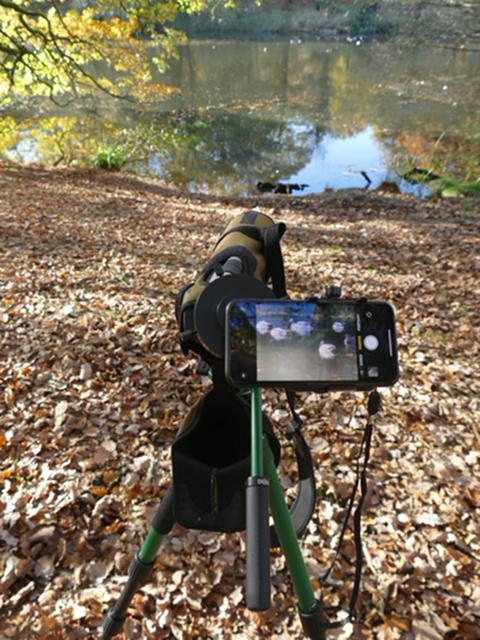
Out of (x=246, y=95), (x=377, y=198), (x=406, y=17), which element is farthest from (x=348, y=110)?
(x=406, y=17)

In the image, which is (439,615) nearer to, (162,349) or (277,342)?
(277,342)

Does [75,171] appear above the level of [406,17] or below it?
below

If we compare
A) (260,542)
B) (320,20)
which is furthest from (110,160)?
(320,20)

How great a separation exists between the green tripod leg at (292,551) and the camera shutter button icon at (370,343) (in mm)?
471

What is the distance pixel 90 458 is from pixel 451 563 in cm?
267

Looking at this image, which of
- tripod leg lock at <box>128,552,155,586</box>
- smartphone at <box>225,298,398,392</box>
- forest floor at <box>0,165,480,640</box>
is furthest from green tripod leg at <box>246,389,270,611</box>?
forest floor at <box>0,165,480,640</box>

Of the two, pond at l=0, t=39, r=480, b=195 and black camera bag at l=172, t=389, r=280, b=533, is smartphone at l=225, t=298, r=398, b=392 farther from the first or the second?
pond at l=0, t=39, r=480, b=195

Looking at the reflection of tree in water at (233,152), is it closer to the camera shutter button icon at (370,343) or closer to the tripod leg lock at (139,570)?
the tripod leg lock at (139,570)

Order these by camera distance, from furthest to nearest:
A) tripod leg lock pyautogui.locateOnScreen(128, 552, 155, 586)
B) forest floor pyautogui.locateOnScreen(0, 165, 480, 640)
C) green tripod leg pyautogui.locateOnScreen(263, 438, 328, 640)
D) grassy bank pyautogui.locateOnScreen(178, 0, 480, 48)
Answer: grassy bank pyautogui.locateOnScreen(178, 0, 480, 48) → forest floor pyautogui.locateOnScreen(0, 165, 480, 640) → tripod leg lock pyautogui.locateOnScreen(128, 552, 155, 586) → green tripod leg pyautogui.locateOnScreen(263, 438, 328, 640)

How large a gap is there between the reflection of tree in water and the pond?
49mm

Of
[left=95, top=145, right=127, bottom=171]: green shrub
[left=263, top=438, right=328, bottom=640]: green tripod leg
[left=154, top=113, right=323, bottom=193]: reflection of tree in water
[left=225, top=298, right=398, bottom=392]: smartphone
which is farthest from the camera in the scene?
[left=154, top=113, right=323, bottom=193]: reflection of tree in water

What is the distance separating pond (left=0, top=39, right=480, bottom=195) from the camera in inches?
719

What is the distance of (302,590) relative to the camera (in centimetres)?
145

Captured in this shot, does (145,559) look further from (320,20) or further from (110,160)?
(320,20)
